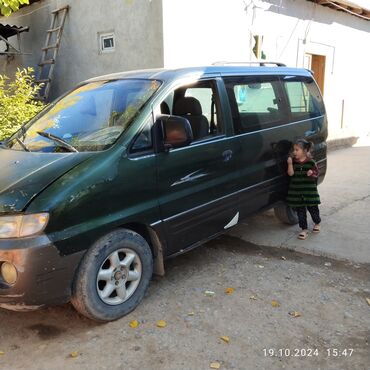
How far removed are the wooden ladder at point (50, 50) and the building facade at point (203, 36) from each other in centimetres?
18

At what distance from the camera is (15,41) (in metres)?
10.3

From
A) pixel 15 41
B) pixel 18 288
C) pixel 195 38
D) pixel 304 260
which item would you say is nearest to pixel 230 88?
pixel 304 260

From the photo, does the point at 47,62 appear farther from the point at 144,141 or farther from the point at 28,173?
the point at 28,173

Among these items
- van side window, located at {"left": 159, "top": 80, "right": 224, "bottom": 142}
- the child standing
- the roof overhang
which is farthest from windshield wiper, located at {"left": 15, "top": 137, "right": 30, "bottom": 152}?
the roof overhang

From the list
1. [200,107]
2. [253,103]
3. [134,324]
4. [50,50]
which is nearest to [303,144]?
[253,103]

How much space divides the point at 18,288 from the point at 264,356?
1654 millimetres

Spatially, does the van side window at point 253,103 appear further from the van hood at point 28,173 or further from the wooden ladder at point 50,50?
the wooden ladder at point 50,50

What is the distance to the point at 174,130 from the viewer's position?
3346 millimetres

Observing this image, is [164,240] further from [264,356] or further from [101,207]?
[264,356]

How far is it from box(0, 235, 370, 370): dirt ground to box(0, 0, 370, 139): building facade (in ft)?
14.1

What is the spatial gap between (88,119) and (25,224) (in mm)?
1208

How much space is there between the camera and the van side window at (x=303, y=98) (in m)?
4.98

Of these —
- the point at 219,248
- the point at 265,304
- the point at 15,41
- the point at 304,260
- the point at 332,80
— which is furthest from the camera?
the point at 332,80

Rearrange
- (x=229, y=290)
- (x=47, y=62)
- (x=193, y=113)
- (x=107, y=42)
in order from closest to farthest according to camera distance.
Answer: (x=229, y=290)
(x=193, y=113)
(x=107, y=42)
(x=47, y=62)
